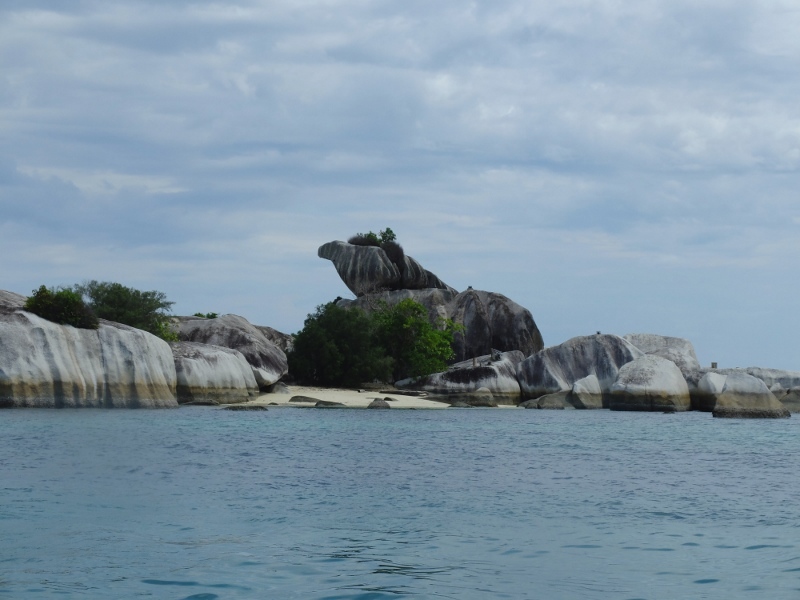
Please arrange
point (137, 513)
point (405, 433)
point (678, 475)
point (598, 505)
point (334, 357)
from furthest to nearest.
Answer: point (334, 357) → point (405, 433) → point (678, 475) → point (598, 505) → point (137, 513)

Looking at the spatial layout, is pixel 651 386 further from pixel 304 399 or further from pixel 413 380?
pixel 304 399

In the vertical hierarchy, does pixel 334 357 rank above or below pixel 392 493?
above

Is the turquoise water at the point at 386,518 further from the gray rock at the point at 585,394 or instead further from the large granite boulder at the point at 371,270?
the large granite boulder at the point at 371,270

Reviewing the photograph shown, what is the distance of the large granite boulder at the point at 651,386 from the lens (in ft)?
163

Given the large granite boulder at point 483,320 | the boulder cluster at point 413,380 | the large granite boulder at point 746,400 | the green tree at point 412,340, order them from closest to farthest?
the boulder cluster at point 413,380, the large granite boulder at point 746,400, the green tree at point 412,340, the large granite boulder at point 483,320

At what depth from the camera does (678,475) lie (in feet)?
64.7

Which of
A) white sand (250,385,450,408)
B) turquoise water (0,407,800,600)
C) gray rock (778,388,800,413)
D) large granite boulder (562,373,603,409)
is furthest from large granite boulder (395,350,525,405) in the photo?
turquoise water (0,407,800,600)

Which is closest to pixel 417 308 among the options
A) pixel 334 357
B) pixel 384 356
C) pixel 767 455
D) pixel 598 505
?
pixel 384 356

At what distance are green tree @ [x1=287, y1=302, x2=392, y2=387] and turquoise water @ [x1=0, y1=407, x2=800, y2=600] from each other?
103 ft

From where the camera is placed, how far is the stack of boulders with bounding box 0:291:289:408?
117 feet

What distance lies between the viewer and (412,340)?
63938 mm

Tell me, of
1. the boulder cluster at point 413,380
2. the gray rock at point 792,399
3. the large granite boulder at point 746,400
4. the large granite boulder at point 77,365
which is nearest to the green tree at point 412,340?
the boulder cluster at point 413,380

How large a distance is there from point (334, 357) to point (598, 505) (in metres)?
44.5

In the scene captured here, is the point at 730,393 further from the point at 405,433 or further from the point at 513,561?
the point at 513,561
